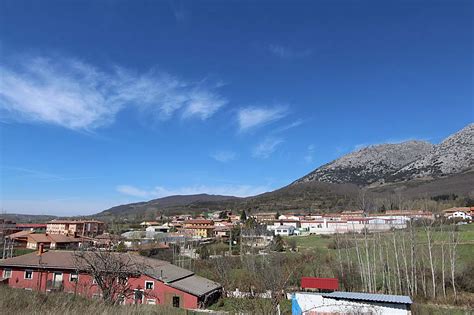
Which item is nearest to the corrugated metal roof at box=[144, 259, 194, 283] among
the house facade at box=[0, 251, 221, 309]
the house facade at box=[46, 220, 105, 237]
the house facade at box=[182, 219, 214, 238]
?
the house facade at box=[0, 251, 221, 309]

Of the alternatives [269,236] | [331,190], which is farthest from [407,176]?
[269,236]

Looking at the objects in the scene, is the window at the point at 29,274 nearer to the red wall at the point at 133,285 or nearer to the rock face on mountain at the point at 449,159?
the red wall at the point at 133,285

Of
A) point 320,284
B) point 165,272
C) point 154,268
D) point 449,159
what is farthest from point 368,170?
point 154,268

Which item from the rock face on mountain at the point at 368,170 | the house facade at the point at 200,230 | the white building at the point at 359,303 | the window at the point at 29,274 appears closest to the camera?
the white building at the point at 359,303

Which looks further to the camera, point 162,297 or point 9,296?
point 162,297

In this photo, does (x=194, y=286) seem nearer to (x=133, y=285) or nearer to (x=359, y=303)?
(x=133, y=285)

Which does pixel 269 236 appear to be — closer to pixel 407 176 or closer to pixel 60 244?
pixel 60 244

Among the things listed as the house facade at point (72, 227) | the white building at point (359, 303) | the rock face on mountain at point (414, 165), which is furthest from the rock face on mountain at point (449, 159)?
the white building at point (359, 303)

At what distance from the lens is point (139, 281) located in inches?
936

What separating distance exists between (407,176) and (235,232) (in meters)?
115

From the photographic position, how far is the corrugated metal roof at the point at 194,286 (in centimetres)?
2276

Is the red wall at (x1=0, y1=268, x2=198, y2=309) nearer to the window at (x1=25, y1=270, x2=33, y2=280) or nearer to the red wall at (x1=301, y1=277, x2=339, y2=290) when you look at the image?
the window at (x1=25, y1=270, x2=33, y2=280)

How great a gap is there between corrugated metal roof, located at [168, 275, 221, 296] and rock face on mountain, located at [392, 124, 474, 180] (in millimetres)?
131321

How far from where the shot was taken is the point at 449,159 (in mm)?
142750
